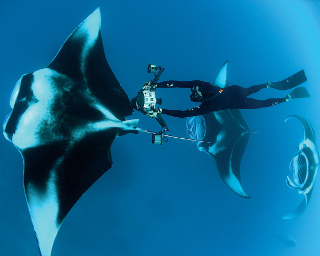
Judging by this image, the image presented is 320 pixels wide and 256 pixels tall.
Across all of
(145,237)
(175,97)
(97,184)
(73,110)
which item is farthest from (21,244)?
→ (175,97)

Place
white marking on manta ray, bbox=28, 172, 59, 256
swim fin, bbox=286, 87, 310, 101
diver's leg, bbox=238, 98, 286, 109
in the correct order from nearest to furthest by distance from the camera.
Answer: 1. white marking on manta ray, bbox=28, 172, 59, 256
2. diver's leg, bbox=238, 98, 286, 109
3. swim fin, bbox=286, 87, 310, 101

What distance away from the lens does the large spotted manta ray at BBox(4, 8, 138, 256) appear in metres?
2.29

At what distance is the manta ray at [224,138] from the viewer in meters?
4.13

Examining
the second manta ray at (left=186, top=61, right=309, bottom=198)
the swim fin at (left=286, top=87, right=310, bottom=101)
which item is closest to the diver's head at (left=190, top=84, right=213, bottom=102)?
the second manta ray at (left=186, top=61, right=309, bottom=198)

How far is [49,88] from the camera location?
240cm

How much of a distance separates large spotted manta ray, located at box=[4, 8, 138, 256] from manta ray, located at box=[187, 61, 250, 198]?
1.86 meters

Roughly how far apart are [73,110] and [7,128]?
29.0 inches

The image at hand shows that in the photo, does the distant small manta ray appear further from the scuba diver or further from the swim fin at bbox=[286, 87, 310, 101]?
the scuba diver

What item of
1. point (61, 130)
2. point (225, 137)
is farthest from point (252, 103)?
point (61, 130)

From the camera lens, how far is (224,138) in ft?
13.6

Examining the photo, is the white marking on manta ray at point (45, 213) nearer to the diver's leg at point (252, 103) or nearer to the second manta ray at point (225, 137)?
the second manta ray at point (225, 137)

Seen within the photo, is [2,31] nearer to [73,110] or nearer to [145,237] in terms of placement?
[73,110]

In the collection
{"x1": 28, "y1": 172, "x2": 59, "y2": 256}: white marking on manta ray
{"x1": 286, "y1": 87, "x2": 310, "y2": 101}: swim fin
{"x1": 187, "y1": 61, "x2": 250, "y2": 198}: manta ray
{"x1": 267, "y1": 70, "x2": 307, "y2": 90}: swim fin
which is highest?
{"x1": 267, "y1": 70, "x2": 307, "y2": 90}: swim fin

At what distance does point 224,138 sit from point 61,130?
3031mm
